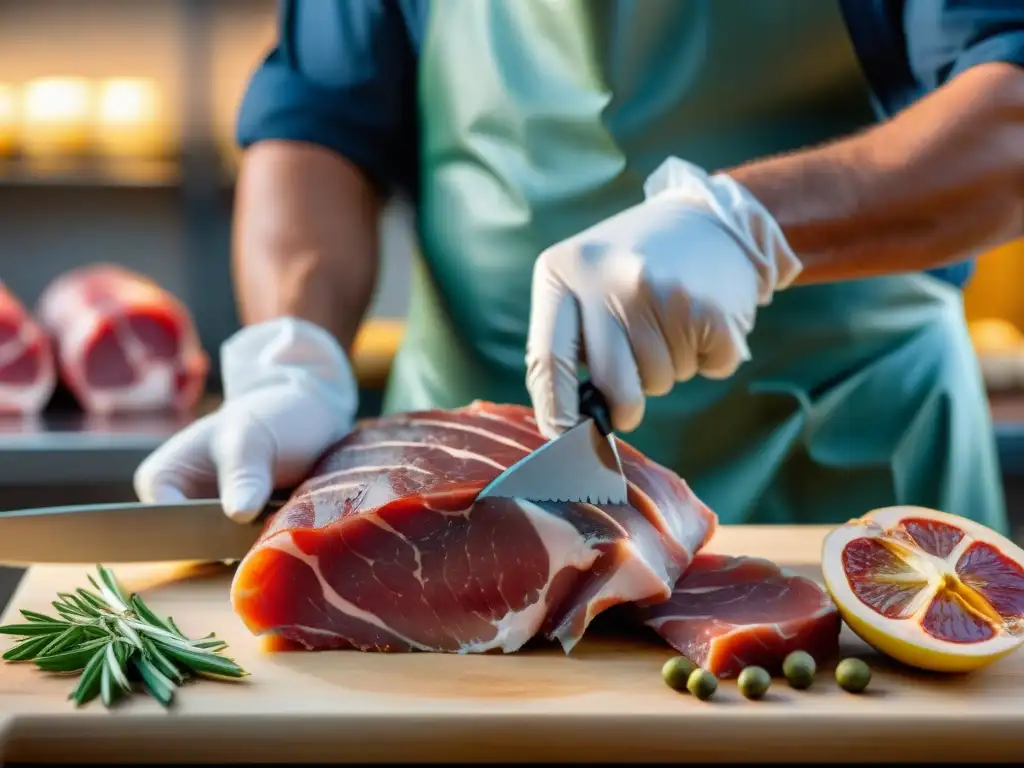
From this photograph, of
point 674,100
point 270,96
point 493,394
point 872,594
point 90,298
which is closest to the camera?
point 872,594

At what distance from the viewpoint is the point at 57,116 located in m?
4.05

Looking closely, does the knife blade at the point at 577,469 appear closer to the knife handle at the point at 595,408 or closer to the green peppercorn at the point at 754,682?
the knife handle at the point at 595,408

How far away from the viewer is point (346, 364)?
2037mm

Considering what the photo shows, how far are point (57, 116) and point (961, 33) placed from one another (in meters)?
3.22

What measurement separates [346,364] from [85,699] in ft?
2.90

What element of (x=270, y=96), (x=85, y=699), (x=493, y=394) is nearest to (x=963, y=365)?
(x=493, y=394)

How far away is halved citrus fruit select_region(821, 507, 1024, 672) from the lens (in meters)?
1.32

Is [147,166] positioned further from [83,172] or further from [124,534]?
[124,534]

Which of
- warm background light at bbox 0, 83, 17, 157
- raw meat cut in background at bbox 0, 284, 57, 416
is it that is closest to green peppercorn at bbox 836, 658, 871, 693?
raw meat cut in background at bbox 0, 284, 57, 416

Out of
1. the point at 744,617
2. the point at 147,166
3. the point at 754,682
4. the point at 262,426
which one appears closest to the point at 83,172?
the point at 147,166

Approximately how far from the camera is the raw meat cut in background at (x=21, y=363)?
349 centimetres

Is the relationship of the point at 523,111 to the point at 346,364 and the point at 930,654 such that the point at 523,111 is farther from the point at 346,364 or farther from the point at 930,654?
the point at 930,654

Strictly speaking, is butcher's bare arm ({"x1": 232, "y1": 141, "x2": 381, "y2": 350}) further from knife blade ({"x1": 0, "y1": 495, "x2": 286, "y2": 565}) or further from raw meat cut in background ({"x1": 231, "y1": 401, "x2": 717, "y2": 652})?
raw meat cut in background ({"x1": 231, "y1": 401, "x2": 717, "y2": 652})

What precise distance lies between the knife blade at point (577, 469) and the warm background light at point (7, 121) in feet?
10.8
